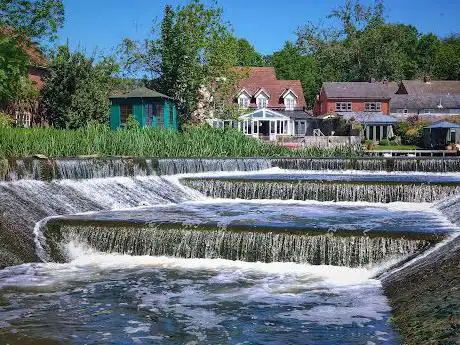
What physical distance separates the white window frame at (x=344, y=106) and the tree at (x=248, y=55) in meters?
22.9

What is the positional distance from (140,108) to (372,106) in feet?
123

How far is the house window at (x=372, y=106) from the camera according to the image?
66188 mm

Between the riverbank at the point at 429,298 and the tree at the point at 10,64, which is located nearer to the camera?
the riverbank at the point at 429,298

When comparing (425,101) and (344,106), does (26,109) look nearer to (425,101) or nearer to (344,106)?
(344,106)

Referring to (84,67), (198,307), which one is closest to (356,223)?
(198,307)

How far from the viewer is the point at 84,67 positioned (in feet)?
109

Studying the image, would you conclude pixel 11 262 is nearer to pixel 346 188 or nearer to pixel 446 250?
pixel 446 250

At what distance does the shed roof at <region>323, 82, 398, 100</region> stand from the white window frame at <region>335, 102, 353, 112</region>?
2.42 feet

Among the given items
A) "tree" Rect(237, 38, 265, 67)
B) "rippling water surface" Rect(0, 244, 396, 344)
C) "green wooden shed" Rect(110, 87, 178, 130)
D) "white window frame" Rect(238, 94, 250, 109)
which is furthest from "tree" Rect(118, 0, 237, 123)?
"tree" Rect(237, 38, 265, 67)

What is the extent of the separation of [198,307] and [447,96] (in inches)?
2592

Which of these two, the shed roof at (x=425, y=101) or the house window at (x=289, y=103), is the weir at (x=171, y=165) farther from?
the shed roof at (x=425, y=101)

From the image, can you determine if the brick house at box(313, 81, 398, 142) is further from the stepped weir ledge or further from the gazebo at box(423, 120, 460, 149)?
the stepped weir ledge

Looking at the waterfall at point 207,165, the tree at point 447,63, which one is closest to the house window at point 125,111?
the waterfall at point 207,165

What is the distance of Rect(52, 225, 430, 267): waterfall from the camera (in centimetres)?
1132
